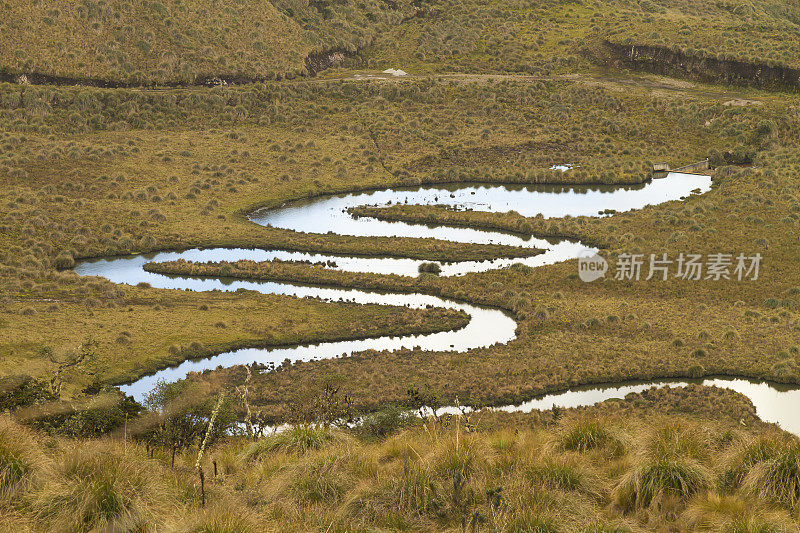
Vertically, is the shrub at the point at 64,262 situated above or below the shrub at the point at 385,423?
below

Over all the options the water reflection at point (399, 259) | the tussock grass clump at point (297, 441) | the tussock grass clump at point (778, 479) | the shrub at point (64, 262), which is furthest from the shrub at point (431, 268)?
the tussock grass clump at point (778, 479)

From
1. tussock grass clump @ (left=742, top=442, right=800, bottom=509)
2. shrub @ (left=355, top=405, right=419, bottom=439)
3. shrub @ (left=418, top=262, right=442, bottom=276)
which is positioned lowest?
shrub @ (left=418, top=262, right=442, bottom=276)

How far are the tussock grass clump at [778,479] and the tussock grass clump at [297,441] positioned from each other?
7.73 metres

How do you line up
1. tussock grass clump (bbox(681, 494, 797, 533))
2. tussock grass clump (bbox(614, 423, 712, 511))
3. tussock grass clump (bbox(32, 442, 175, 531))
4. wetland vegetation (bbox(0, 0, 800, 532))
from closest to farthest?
tussock grass clump (bbox(681, 494, 797, 533)), tussock grass clump (bbox(32, 442, 175, 531)), tussock grass clump (bbox(614, 423, 712, 511)), wetland vegetation (bbox(0, 0, 800, 532))

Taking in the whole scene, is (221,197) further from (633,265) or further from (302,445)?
(302,445)

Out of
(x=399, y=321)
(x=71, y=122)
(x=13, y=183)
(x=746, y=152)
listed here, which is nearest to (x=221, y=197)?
(x=13, y=183)

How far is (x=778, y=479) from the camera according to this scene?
14492mm

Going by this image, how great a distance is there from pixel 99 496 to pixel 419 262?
181 feet

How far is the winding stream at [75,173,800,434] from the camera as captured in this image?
45875 mm

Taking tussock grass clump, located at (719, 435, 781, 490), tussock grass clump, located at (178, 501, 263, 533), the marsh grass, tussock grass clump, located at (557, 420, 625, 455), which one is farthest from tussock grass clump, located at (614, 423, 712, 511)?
the marsh grass

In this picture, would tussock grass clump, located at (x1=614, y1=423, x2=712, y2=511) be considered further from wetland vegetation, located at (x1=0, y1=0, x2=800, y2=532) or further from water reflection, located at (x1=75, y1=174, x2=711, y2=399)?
water reflection, located at (x1=75, y1=174, x2=711, y2=399)

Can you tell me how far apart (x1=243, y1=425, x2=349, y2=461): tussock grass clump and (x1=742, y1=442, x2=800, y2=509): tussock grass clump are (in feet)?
25.4

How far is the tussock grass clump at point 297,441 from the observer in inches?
690

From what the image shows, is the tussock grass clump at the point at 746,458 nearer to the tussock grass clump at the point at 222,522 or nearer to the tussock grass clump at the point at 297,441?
the tussock grass clump at the point at 297,441
